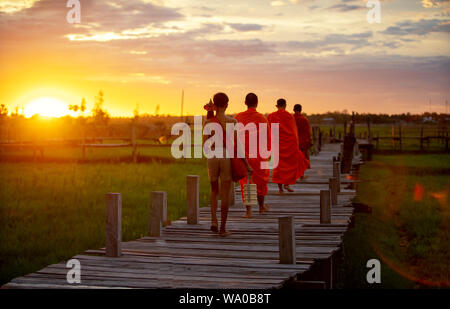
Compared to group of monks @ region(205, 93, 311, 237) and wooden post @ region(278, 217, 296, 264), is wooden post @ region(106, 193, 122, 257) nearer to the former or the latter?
group of monks @ region(205, 93, 311, 237)

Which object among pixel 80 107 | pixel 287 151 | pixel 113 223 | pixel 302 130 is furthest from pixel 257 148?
pixel 80 107

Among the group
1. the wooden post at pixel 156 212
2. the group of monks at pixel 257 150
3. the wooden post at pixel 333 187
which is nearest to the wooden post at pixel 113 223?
the wooden post at pixel 156 212

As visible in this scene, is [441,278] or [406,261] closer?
[441,278]

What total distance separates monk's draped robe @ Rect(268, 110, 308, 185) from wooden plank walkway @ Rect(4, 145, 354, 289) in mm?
2522

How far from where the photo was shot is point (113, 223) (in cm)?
651

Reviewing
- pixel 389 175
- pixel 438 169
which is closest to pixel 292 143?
pixel 389 175

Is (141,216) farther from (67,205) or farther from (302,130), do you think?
(302,130)

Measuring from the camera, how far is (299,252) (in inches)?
265

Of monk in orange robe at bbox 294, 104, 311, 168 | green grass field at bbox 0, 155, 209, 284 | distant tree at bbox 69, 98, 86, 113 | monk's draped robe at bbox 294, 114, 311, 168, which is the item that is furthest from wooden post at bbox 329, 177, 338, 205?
distant tree at bbox 69, 98, 86, 113

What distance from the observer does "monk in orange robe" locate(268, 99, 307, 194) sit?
11.7 m

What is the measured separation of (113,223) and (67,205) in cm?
804
